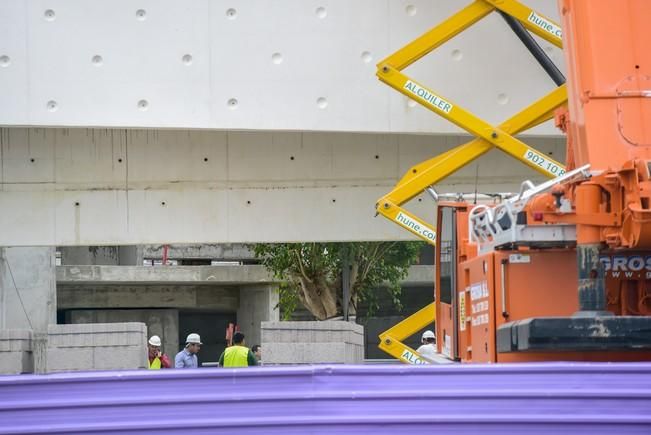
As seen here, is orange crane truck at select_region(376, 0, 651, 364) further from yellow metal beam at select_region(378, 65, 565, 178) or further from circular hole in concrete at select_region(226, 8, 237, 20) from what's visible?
circular hole in concrete at select_region(226, 8, 237, 20)

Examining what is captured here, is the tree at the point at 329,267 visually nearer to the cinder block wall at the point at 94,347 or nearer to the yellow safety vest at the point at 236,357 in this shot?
the cinder block wall at the point at 94,347

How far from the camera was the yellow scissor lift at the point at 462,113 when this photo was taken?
45.7ft

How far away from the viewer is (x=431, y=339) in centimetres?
1811

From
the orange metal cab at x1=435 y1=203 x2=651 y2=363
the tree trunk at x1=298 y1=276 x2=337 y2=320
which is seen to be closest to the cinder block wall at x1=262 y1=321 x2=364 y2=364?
the orange metal cab at x1=435 y1=203 x2=651 y2=363

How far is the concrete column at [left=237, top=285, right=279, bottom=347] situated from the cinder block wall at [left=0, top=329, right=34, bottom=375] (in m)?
21.6

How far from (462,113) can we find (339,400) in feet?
31.5

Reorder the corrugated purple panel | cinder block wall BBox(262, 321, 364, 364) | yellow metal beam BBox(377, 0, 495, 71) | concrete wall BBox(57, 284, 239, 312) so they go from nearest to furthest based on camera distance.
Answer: the corrugated purple panel, yellow metal beam BBox(377, 0, 495, 71), cinder block wall BBox(262, 321, 364, 364), concrete wall BBox(57, 284, 239, 312)

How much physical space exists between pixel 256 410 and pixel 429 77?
1064 cm

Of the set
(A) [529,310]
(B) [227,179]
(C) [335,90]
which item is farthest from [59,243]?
(A) [529,310]

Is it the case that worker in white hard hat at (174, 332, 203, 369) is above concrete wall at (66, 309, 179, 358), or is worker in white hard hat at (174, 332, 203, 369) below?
above

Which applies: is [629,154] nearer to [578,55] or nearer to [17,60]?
[578,55]

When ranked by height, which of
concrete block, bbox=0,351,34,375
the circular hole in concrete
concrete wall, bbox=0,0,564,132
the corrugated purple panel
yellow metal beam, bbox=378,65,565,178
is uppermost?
the circular hole in concrete

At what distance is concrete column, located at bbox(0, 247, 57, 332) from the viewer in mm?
33906

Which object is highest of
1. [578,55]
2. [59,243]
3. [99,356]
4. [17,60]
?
[17,60]
